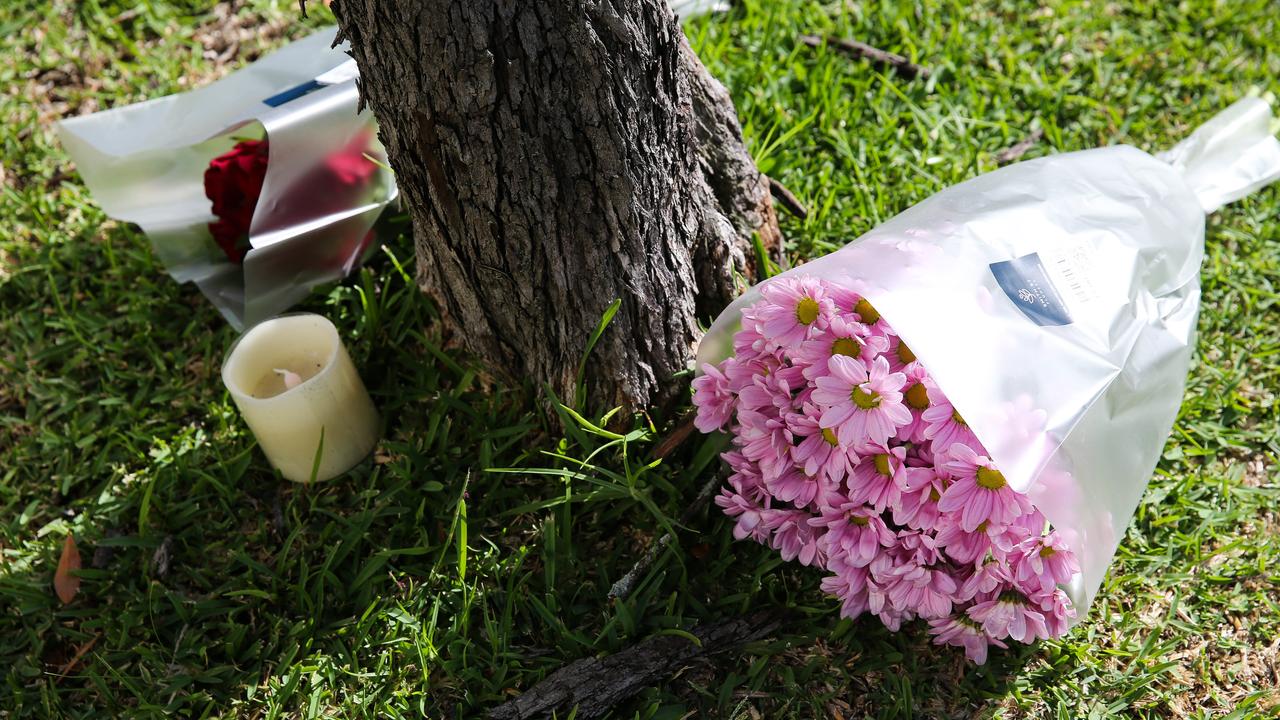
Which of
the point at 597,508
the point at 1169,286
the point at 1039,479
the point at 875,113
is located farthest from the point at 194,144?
the point at 1169,286

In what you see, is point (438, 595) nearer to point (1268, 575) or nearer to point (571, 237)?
point (571, 237)

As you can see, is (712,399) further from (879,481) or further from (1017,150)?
(1017,150)

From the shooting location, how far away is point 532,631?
5.72ft

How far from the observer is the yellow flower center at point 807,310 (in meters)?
1.50

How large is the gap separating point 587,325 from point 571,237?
0.60 feet

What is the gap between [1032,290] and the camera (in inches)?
60.2

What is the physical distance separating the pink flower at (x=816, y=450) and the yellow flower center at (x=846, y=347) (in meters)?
0.10

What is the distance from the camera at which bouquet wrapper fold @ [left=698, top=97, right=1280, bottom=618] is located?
55.1 inches

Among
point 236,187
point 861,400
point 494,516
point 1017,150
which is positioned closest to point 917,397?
point 861,400

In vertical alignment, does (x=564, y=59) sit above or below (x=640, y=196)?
above

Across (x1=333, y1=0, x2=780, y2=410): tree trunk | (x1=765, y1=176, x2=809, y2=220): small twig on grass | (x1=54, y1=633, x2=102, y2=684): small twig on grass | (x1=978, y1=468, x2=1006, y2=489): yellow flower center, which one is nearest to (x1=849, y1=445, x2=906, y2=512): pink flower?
(x1=978, y1=468, x2=1006, y2=489): yellow flower center

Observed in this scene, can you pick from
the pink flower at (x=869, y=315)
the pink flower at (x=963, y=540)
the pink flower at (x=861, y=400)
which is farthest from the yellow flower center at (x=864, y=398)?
the pink flower at (x=963, y=540)

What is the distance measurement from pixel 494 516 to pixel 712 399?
0.52m

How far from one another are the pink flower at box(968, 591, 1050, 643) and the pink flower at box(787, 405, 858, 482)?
0.30 meters
